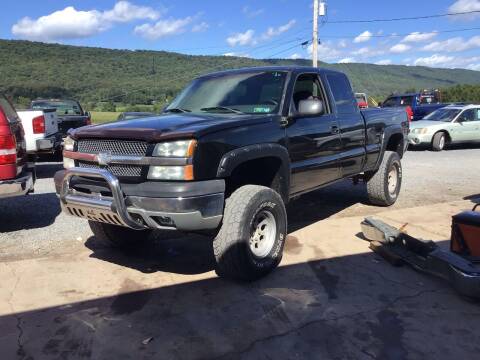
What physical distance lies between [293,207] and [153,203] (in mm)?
3859

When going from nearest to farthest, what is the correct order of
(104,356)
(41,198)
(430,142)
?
(104,356) → (41,198) → (430,142)

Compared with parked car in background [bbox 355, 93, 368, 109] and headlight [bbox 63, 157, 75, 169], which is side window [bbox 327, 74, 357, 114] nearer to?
parked car in background [bbox 355, 93, 368, 109]

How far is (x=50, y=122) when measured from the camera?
1022 centimetres

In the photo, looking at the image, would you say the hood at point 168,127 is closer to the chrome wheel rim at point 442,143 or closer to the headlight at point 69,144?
the headlight at point 69,144

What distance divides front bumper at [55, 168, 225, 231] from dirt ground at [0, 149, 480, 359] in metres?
0.65

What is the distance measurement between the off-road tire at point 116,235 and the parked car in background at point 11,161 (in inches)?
39.8

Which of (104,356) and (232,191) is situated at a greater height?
(232,191)

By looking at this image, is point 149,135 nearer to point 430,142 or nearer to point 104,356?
point 104,356

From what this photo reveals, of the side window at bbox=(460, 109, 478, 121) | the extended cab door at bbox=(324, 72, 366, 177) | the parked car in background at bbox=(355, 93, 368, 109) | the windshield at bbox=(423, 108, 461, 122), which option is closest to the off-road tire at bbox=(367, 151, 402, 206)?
the extended cab door at bbox=(324, 72, 366, 177)

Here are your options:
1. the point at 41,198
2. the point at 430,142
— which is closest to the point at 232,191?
the point at 41,198

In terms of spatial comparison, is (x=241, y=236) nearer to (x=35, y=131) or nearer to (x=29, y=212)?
(x=29, y=212)

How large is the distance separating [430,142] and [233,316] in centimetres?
1444

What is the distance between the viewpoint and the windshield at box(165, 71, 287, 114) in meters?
4.88

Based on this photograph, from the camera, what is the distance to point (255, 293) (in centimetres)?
404
